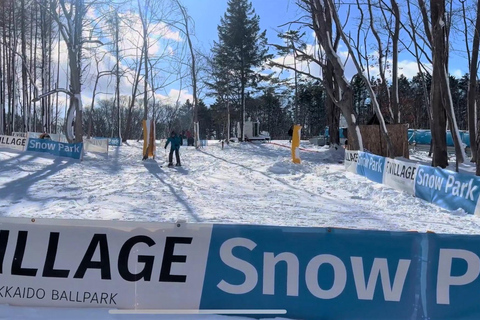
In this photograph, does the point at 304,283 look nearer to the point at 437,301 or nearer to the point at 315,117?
the point at 437,301

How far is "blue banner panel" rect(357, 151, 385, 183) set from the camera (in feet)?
45.7

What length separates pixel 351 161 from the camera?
17.5 m

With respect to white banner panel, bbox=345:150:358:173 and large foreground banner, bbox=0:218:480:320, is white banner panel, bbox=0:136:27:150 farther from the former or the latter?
large foreground banner, bbox=0:218:480:320

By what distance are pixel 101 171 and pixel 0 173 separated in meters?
3.61

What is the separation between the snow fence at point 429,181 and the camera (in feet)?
29.6

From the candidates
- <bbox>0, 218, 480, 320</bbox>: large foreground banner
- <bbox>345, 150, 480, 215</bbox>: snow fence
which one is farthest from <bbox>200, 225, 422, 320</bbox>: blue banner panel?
<bbox>345, 150, 480, 215</bbox>: snow fence

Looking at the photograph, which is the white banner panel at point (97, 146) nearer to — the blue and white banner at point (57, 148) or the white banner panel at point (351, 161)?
the blue and white banner at point (57, 148)

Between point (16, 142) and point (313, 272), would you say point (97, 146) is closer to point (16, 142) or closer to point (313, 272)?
point (16, 142)

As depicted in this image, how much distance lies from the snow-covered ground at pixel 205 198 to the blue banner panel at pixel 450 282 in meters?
2.22

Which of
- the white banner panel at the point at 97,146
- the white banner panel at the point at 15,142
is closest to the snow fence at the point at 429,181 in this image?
the white banner panel at the point at 97,146

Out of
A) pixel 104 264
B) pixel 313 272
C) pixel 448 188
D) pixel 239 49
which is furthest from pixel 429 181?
pixel 239 49

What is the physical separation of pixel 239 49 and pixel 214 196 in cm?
3743

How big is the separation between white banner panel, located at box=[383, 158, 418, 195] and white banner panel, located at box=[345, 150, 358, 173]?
3296 mm

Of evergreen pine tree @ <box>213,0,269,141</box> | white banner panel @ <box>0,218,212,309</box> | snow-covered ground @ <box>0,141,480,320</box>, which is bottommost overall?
snow-covered ground @ <box>0,141,480,320</box>
